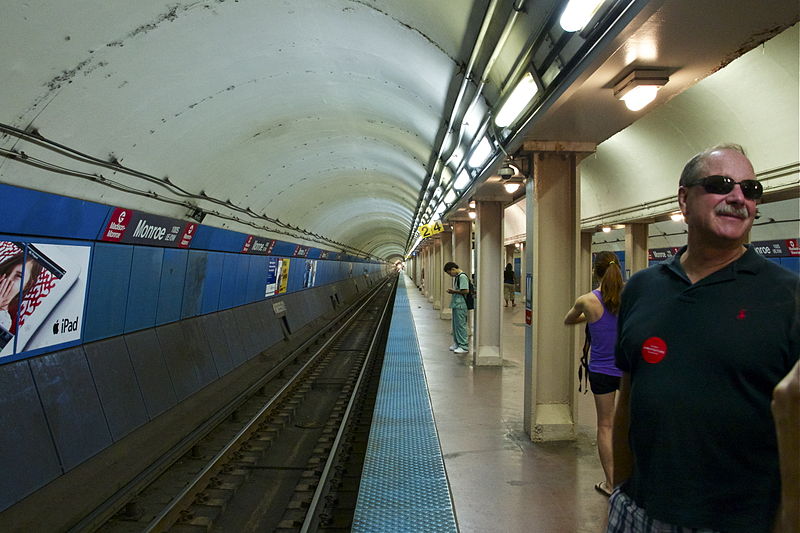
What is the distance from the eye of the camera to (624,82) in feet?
11.0

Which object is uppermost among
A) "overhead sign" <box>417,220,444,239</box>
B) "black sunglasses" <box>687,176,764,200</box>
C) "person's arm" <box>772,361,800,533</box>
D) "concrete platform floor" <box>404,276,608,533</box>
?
"overhead sign" <box>417,220,444,239</box>

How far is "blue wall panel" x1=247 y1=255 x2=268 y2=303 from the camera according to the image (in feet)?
37.4

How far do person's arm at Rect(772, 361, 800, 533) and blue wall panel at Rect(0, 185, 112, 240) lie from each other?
16.7 ft

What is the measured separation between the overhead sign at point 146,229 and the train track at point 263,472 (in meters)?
2.55

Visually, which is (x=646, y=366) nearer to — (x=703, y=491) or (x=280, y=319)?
(x=703, y=491)

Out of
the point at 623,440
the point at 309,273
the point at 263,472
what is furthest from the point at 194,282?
the point at 309,273

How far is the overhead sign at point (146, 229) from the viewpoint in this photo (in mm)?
5785

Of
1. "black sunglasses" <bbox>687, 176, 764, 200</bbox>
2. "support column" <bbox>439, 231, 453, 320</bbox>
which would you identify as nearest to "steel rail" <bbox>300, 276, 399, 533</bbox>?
"black sunglasses" <bbox>687, 176, 764, 200</bbox>

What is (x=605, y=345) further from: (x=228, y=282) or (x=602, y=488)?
(x=228, y=282)

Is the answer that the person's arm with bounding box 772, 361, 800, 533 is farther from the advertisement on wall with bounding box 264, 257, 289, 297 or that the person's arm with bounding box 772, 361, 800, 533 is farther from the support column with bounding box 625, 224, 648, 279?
the advertisement on wall with bounding box 264, 257, 289, 297

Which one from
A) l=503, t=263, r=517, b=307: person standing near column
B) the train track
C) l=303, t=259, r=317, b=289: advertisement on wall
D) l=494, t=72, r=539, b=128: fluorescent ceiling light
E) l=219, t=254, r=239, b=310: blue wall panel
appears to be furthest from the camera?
l=503, t=263, r=517, b=307: person standing near column

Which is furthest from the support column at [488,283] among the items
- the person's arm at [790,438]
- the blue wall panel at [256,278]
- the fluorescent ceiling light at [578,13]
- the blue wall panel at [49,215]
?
the person's arm at [790,438]

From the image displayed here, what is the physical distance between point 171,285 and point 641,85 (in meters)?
6.94

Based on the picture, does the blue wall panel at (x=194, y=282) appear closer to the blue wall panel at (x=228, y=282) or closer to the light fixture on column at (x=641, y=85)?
the blue wall panel at (x=228, y=282)
